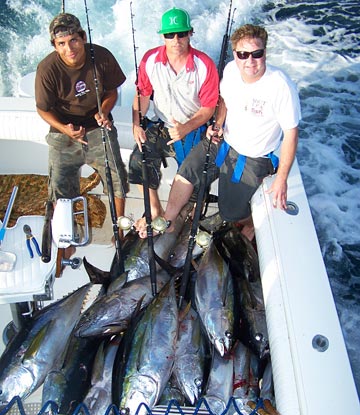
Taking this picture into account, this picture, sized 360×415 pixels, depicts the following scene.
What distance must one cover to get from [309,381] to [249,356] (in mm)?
567

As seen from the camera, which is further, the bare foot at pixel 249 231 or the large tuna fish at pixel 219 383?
the bare foot at pixel 249 231

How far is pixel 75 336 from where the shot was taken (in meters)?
2.54

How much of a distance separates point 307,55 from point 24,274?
6.40 meters

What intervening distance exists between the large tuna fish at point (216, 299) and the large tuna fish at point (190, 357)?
0.20ft

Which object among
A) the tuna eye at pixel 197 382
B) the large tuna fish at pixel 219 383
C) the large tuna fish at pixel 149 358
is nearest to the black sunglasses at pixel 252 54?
the large tuna fish at pixel 149 358

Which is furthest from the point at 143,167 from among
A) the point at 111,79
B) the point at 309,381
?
the point at 309,381

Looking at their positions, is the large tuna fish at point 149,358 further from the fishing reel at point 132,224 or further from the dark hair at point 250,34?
the dark hair at point 250,34

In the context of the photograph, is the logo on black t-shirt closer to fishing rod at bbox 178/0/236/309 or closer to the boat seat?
fishing rod at bbox 178/0/236/309

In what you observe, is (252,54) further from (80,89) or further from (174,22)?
(80,89)

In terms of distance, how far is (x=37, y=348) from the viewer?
2.43 m

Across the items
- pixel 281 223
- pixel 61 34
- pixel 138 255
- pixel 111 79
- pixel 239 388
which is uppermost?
pixel 61 34

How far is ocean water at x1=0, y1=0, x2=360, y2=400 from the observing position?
5062 millimetres

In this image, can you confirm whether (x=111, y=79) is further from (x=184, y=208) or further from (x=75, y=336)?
(x=75, y=336)

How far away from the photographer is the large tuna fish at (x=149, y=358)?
7.39ft
